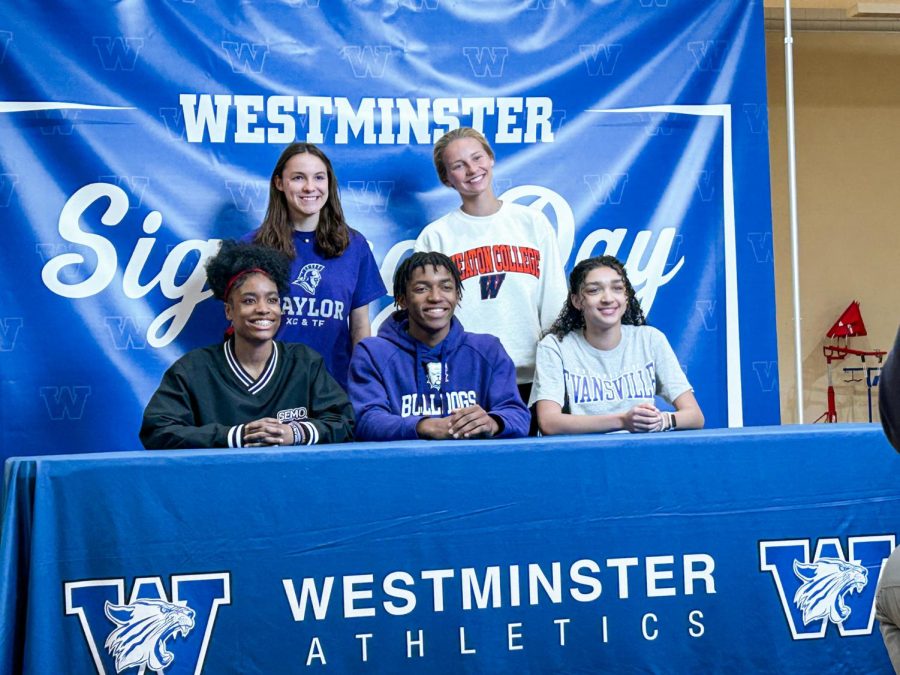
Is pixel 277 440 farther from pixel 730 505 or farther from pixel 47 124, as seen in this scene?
pixel 47 124

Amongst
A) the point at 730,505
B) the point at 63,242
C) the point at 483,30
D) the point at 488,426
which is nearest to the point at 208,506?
the point at 488,426

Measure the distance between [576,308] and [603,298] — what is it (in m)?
0.13

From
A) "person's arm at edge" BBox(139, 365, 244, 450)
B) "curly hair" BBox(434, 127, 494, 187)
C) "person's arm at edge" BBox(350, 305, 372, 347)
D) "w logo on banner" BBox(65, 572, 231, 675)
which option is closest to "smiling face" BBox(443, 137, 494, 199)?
"curly hair" BBox(434, 127, 494, 187)

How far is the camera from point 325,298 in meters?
3.63

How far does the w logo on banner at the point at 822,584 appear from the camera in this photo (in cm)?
232

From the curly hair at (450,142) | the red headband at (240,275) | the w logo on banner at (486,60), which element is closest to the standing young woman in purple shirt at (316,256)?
the curly hair at (450,142)

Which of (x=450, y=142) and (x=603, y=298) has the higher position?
(x=450, y=142)

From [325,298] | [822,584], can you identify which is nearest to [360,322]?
[325,298]

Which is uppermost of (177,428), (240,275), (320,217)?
(320,217)

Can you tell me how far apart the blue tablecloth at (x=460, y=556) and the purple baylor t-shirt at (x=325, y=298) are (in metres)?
1.41

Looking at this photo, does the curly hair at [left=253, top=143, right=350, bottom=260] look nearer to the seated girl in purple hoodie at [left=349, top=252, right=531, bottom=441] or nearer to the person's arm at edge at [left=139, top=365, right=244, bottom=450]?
the seated girl in purple hoodie at [left=349, top=252, right=531, bottom=441]

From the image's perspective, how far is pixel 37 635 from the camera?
2.06m

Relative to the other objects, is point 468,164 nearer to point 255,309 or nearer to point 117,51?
point 255,309

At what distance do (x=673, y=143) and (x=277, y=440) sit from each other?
2.21 m
